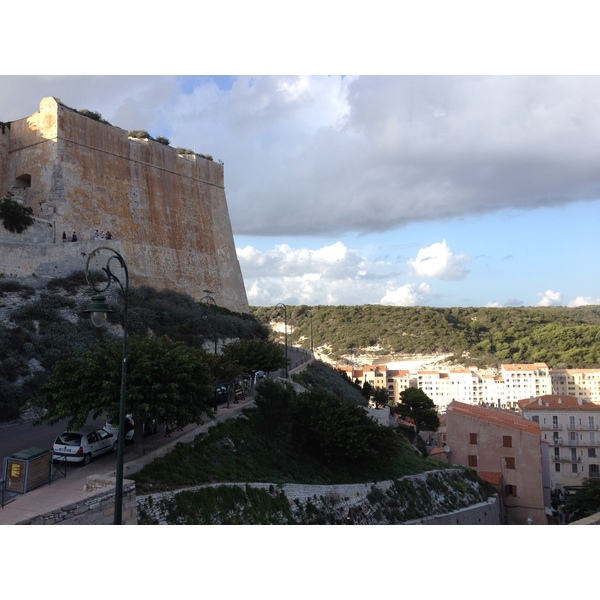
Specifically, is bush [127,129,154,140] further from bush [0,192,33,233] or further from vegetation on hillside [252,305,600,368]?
vegetation on hillside [252,305,600,368]

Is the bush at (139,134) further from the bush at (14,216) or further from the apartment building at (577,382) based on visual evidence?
the apartment building at (577,382)

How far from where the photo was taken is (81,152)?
32.6 metres

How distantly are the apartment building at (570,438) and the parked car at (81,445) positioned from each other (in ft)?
110

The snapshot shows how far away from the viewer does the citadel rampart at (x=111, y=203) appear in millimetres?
28312

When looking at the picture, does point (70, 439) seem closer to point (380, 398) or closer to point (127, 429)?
point (127, 429)

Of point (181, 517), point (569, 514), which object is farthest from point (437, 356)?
point (181, 517)

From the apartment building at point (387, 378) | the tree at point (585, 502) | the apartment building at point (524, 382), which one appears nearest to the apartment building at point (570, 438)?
the tree at point (585, 502)

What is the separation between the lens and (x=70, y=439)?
37.9 ft

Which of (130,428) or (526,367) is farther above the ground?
(526,367)

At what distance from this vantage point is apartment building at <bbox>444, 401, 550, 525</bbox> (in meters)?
25.2

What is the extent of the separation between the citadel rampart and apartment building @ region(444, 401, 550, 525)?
765 inches

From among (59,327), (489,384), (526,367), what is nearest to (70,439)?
(59,327)

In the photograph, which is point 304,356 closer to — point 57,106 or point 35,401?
point 57,106

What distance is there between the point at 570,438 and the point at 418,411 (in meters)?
10.3
